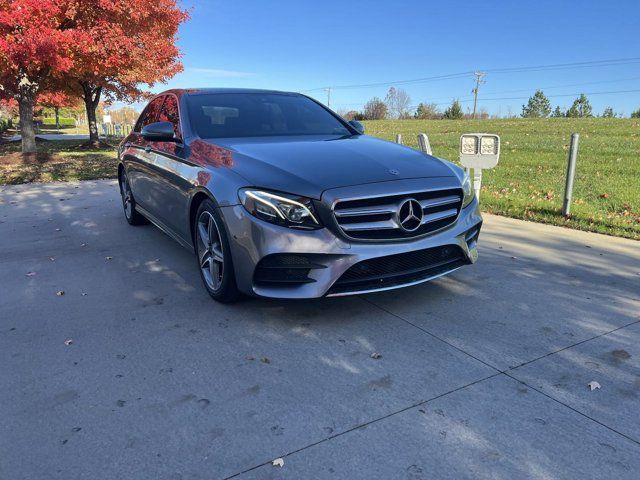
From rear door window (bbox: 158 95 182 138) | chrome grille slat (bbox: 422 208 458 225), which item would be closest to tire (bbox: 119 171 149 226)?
rear door window (bbox: 158 95 182 138)

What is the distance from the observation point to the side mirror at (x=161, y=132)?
4.31m

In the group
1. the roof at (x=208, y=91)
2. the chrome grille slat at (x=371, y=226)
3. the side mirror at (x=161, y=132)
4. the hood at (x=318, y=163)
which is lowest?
the chrome grille slat at (x=371, y=226)

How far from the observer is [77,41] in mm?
13148

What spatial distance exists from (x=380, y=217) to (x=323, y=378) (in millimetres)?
1093

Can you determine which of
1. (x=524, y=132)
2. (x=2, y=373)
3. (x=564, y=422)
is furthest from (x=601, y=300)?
(x=524, y=132)

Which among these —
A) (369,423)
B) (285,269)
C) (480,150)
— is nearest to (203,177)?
(285,269)

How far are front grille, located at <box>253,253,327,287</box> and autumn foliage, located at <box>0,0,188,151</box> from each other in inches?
469

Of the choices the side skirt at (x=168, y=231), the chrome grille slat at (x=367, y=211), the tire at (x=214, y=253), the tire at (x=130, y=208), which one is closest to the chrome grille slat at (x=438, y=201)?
the chrome grille slat at (x=367, y=211)

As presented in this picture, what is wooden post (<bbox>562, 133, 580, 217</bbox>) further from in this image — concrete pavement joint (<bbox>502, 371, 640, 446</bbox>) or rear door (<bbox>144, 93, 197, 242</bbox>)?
rear door (<bbox>144, 93, 197, 242</bbox>)

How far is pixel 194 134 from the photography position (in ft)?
14.1

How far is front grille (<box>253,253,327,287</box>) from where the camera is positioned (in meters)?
3.19

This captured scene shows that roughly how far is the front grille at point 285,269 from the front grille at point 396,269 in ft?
0.66

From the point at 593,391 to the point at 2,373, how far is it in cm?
324

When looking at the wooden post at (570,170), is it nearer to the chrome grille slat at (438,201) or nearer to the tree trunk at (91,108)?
the chrome grille slat at (438,201)
